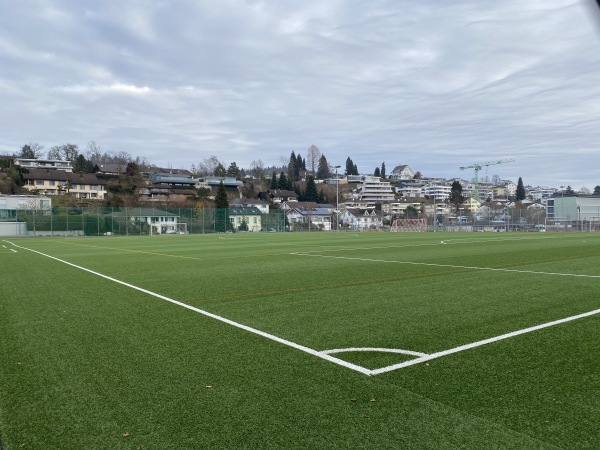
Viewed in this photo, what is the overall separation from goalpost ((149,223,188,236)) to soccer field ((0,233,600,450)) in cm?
4949

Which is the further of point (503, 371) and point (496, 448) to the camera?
point (503, 371)

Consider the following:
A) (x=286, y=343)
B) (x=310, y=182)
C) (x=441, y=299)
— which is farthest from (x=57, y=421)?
(x=310, y=182)

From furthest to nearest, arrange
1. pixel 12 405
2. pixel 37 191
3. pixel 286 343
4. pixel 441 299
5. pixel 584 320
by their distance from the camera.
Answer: pixel 37 191
pixel 441 299
pixel 584 320
pixel 286 343
pixel 12 405

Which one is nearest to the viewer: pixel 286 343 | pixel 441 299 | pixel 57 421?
pixel 57 421

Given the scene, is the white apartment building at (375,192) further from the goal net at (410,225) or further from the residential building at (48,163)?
the goal net at (410,225)

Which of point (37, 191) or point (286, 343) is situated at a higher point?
point (37, 191)

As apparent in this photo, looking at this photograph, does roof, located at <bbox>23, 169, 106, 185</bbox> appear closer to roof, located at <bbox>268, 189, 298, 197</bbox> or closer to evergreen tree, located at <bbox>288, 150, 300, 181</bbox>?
roof, located at <bbox>268, 189, 298, 197</bbox>

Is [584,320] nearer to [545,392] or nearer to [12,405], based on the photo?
[545,392]

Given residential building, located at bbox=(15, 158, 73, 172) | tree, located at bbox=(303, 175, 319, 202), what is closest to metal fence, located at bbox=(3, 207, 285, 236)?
residential building, located at bbox=(15, 158, 73, 172)

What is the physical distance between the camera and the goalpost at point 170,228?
2303 inches

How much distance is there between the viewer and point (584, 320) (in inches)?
273

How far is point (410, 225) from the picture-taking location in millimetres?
71438

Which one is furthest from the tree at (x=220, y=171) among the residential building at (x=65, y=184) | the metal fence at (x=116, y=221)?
the metal fence at (x=116, y=221)

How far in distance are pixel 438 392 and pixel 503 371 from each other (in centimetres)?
95
